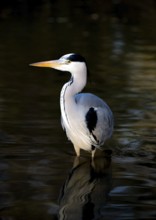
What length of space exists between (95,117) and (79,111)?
0.76ft

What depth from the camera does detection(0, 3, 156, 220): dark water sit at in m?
6.26

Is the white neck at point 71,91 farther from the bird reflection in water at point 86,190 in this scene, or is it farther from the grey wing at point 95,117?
the bird reflection in water at point 86,190

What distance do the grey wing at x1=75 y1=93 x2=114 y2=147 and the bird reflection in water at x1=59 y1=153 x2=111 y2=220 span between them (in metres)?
0.27

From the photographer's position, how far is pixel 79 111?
7645 mm

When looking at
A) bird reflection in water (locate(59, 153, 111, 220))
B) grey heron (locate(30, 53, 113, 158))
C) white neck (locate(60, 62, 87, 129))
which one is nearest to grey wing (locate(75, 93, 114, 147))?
grey heron (locate(30, 53, 113, 158))

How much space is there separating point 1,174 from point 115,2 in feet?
88.5

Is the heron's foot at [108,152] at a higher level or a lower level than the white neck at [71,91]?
lower

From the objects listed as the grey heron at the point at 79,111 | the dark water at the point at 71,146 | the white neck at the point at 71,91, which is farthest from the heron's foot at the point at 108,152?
the white neck at the point at 71,91

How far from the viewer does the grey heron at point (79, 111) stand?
25.0ft

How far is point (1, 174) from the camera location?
724 centimetres

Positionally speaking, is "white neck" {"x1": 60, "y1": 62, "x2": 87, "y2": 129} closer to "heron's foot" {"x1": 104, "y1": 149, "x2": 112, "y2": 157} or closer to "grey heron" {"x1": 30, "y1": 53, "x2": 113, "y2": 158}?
"grey heron" {"x1": 30, "y1": 53, "x2": 113, "y2": 158}

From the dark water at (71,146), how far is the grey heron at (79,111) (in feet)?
0.89

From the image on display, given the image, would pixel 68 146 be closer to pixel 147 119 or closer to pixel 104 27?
pixel 147 119

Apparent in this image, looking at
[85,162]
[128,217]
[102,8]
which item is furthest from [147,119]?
[102,8]
